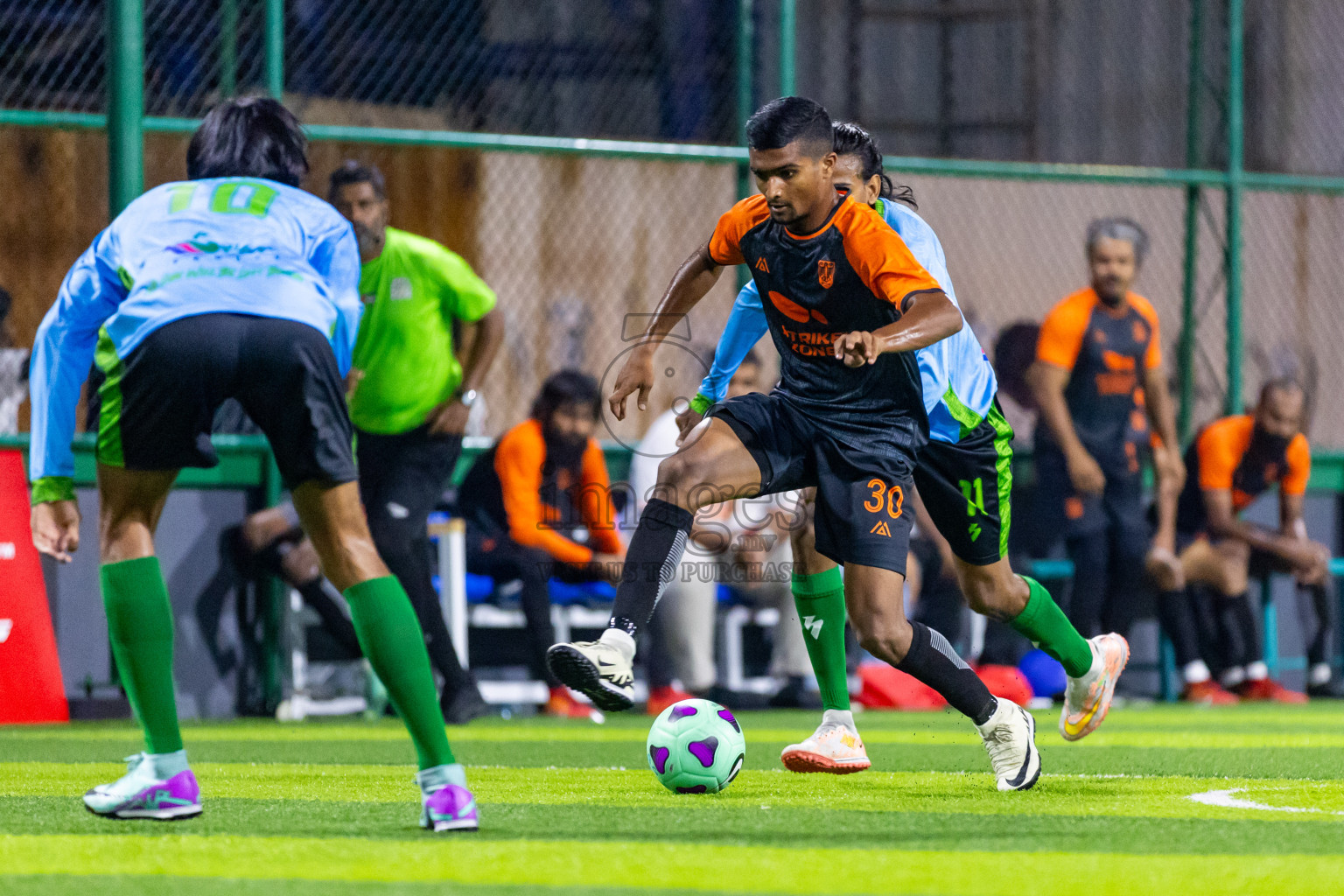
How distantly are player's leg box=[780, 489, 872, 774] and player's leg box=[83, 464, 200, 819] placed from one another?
2.03m

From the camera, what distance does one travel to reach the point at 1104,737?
296 inches

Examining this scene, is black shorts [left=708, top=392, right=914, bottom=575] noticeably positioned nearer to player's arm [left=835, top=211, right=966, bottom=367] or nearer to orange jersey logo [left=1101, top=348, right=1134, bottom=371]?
player's arm [left=835, top=211, right=966, bottom=367]

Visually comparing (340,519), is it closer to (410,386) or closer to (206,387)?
(206,387)

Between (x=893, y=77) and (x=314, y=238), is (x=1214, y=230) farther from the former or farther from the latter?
(x=314, y=238)

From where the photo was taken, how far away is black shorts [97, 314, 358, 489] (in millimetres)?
3838

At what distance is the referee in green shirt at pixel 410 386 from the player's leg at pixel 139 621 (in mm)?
3826

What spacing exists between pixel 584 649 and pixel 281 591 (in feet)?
17.3

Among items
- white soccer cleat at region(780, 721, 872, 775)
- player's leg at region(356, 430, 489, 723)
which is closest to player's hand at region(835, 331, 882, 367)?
white soccer cleat at region(780, 721, 872, 775)

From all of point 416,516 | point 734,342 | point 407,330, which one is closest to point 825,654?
point 734,342

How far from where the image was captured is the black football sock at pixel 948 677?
16.6 feet

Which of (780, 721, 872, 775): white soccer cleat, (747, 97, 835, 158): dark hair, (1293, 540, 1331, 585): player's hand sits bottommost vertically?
(780, 721, 872, 775): white soccer cleat

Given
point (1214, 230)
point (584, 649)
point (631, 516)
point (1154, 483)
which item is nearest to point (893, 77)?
point (1214, 230)

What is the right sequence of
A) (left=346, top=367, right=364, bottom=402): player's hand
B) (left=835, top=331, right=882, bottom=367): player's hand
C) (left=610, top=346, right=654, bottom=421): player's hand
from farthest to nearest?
(left=346, top=367, right=364, bottom=402): player's hand → (left=610, top=346, right=654, bottom=421): player's hand → (left=835, top=331, right=882, bottom=367): player's hand

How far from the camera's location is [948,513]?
5320mm
